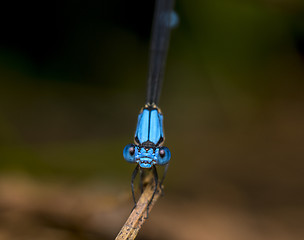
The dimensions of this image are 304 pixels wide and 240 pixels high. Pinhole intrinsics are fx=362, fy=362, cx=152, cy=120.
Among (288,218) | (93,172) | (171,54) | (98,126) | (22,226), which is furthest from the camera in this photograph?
(171,54)

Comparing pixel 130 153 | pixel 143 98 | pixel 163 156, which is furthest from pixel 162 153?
pixel 143 98

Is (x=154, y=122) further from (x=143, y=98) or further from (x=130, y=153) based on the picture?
(x=143, y=98)

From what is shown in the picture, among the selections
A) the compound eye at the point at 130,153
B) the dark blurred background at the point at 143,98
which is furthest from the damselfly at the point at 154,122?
the dark blurred background at the point at 143,98

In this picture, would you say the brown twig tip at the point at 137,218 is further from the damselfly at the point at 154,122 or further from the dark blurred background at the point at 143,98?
the dark blurred background at the point at 143,98

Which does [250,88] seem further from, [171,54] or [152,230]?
[152,230]

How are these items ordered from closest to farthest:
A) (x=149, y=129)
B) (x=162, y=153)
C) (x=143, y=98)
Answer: (x=162, y=153) < (x=149, y=129) < (x=143, y=98)

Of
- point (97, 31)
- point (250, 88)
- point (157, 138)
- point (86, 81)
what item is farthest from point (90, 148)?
point (250, 88)

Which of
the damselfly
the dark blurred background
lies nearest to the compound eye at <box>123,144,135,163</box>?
the damselfly
